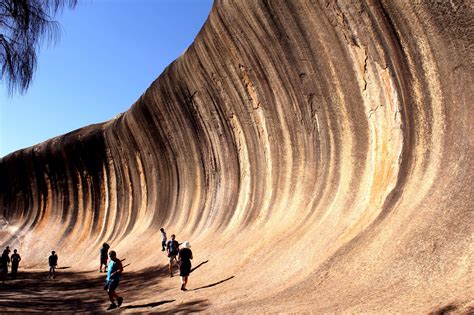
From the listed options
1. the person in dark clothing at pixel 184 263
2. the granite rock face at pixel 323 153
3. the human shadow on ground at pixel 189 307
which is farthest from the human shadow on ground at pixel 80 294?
the granite rock face at pixel 323 153

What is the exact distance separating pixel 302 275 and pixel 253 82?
6.17 m

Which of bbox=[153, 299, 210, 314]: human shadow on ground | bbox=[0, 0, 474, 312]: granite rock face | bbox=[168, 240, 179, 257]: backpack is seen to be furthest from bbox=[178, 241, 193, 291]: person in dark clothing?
bbox=[168, 240, 179, 257]: backpack

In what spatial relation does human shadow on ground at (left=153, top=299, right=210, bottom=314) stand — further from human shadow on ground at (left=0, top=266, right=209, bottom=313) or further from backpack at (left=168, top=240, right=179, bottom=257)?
backpack at (left=168, top=240, right=179, bottom=257)

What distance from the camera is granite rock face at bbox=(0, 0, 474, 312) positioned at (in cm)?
558

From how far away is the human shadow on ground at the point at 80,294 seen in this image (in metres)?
7.97

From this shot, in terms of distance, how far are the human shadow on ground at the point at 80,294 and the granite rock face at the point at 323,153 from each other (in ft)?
4.07

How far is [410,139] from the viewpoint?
6.91 m

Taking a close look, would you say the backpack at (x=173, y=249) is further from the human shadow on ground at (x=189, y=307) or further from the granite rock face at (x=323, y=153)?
the human shadow on ground at (x=189, y=307)

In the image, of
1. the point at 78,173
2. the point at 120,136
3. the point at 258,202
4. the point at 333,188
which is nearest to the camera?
the point at 333,188

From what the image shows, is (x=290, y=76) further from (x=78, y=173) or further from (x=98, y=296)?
(x=78, y=173)

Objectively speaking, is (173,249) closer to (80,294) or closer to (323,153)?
(80,294)

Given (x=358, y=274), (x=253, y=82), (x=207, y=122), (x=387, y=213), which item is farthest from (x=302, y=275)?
(x=207, y=122)

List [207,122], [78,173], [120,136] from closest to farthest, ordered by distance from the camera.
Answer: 1. [207,122]
2. [120,136]
3. [78,173]

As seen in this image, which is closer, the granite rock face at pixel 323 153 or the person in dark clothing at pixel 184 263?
the granite rock face at pixel 323 153
